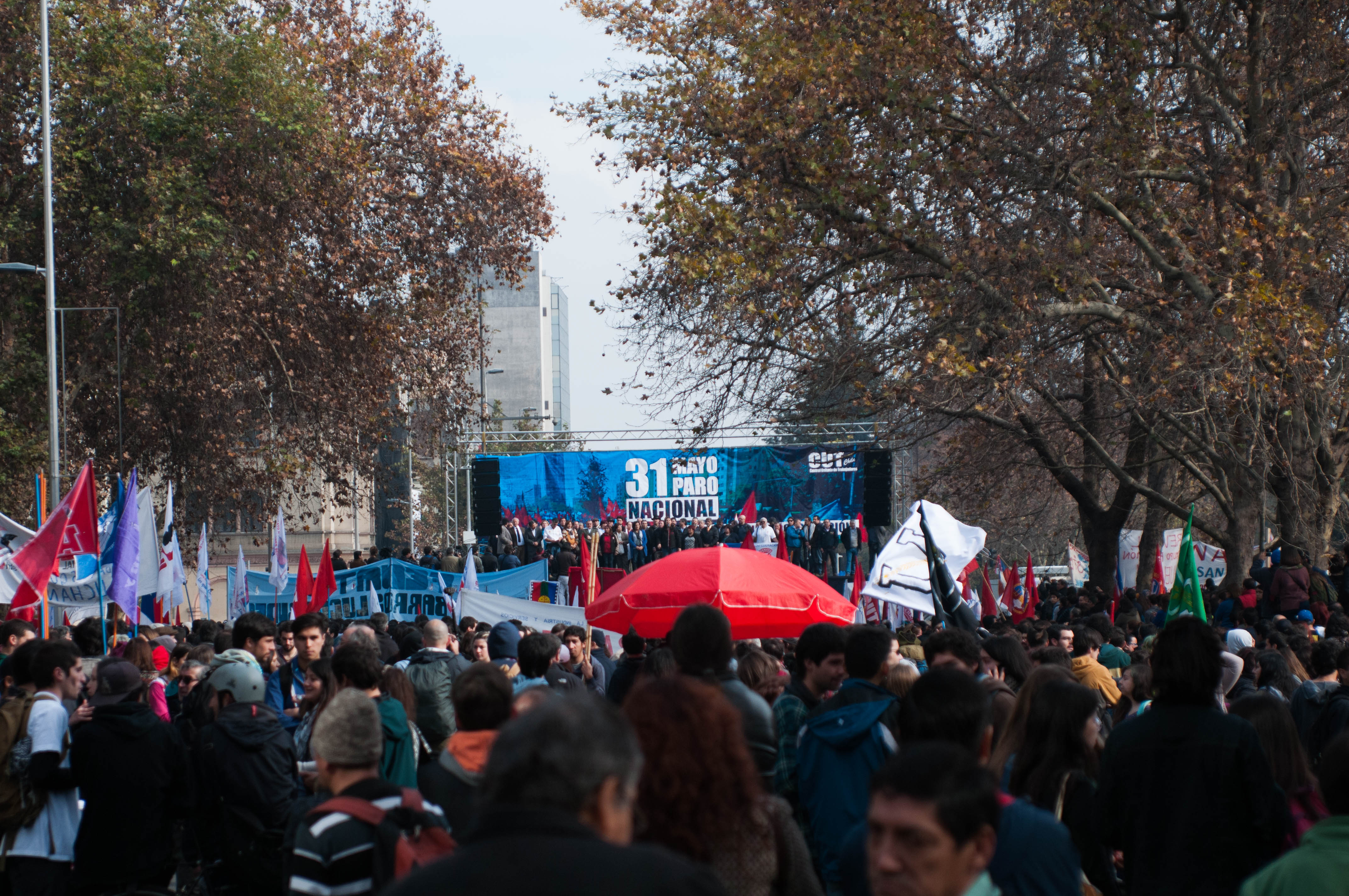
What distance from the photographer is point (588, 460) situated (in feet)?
108

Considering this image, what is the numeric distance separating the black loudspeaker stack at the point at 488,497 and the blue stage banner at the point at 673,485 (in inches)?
10.7

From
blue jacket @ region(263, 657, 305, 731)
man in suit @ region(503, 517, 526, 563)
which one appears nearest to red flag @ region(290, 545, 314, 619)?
blue jacket @ region(263, 657, 305, 731)

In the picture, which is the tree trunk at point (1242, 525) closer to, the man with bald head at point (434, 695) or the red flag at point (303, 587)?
the red flag at point (303, 587)

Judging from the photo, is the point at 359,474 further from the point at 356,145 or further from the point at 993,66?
the point at 993,66

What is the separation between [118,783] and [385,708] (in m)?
1.24

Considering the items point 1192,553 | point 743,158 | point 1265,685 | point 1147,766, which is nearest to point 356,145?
point 743,158

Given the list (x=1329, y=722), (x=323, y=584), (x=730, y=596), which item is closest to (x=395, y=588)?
(x=323, y=584)

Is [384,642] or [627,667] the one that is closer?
[627,667]

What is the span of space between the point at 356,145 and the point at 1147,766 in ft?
67.8

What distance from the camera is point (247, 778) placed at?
5836 millimetres

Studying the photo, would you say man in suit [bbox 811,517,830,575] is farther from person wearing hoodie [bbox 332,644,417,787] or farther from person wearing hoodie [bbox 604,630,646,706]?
person wearing hoodie [bbox 332,644,417,787]

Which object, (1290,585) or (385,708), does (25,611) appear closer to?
(385,708)

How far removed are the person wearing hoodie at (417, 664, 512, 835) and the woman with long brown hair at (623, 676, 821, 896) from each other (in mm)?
1372

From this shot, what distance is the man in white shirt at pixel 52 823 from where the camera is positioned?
227 inches
